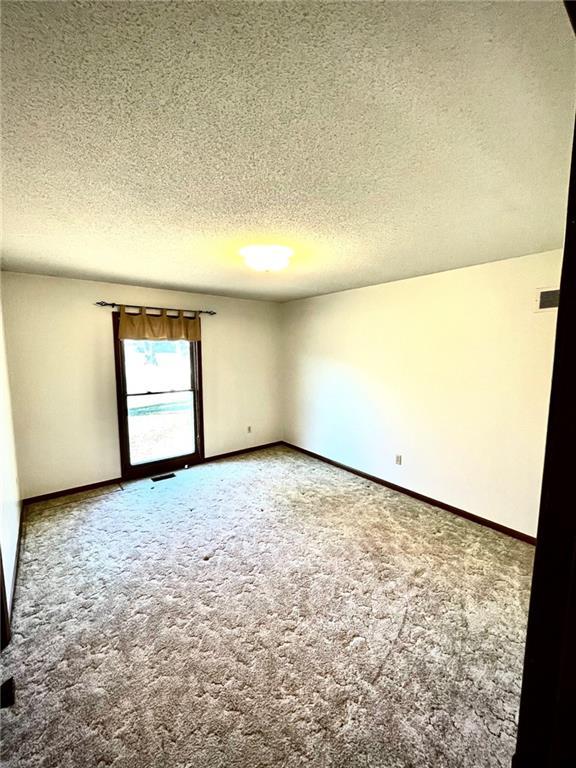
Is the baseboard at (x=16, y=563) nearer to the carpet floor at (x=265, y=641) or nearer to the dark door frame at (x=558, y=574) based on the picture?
the carpet floor at (x=265, y=641)

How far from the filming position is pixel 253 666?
166cm

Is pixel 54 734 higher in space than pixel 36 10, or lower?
lower

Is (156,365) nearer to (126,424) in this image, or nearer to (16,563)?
(126,424)

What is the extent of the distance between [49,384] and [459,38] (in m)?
4.09

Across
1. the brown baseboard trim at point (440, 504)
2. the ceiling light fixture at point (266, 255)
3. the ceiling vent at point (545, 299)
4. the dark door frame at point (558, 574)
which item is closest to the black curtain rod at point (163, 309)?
the ceiling light fixture at point (266, 255)

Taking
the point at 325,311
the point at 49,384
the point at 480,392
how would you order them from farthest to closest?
1. the point at 325,311
2. the point at 49,384
3. the point at 480,392

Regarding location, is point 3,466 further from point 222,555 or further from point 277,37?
point 277,37

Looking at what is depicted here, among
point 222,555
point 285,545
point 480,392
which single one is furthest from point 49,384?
point 480,392

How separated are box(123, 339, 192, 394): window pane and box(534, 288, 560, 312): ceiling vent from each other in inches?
154

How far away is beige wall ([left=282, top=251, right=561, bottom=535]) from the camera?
107 inches

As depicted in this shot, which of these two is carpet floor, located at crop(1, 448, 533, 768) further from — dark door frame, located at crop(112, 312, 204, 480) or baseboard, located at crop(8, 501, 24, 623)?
dark door frame, located at crop(112, 312, 204, 480)

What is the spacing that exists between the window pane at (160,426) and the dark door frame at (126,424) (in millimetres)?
72

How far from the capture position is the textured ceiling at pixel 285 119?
2.76 ft

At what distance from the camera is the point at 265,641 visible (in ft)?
5.94
